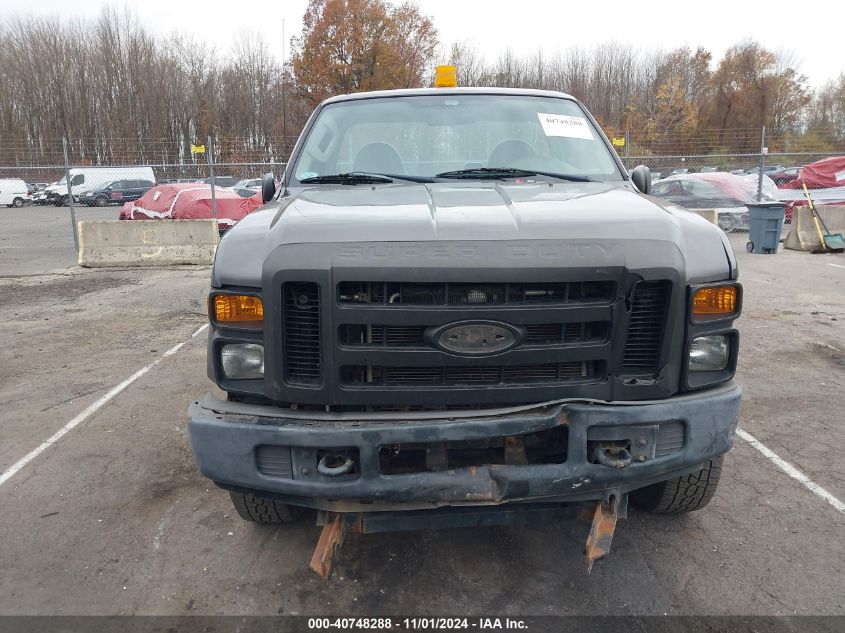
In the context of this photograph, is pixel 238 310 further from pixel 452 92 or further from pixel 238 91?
pixel 238 91

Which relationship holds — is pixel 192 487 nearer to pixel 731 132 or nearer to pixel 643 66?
pixel 731 132

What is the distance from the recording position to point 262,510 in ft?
9.89

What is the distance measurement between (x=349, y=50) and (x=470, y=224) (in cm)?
3785

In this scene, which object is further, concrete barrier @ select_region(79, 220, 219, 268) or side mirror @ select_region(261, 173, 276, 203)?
concrete barrier @ select_region(79, 220, 219, 268)

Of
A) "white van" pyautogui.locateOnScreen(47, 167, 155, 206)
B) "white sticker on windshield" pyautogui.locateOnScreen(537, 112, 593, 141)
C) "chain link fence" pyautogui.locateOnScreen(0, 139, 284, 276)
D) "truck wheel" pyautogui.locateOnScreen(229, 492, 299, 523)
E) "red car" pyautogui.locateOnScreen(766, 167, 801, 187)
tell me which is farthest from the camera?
"white van" pyautogui.locateOnScreen(47, 167, 155, 206)

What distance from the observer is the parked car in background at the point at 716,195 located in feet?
52.5

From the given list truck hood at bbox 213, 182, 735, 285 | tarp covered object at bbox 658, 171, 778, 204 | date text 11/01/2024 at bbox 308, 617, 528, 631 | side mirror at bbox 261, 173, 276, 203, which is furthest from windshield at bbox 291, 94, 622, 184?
tarp covered object at bbox 658, 171, 778, 204

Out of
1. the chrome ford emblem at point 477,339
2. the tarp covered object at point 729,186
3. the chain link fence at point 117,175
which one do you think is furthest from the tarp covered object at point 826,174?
the chrome ford emblem at point 477,339

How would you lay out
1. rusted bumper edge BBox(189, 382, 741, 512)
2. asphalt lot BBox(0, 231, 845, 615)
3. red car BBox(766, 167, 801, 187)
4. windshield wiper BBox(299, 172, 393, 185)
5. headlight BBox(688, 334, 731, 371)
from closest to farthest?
rusted bumper edge BBox(189, 382, 741, 512) → headlight BBox(688, 334, 731, 371) → asphalt lot BBox(0, 231, 845, 615) → windshield wiper BBox(299, 172, 393, 185) → red car BBox(766, 167, 801, 187)

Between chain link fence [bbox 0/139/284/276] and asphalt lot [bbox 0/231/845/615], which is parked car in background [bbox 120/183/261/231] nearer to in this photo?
chain link fence [bbox 0/139/284/276]

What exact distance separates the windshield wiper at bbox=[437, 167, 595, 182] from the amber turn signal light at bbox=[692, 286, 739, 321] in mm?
1218

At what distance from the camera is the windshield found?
355cm

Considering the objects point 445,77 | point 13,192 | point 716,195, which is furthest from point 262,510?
point 13,192

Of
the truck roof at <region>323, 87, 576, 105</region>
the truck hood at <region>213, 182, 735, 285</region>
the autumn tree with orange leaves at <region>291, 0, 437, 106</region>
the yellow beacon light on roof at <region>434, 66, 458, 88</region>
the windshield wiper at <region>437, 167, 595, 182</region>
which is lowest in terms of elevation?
the truck hood at <region>213, 182, 735, 285</region>
